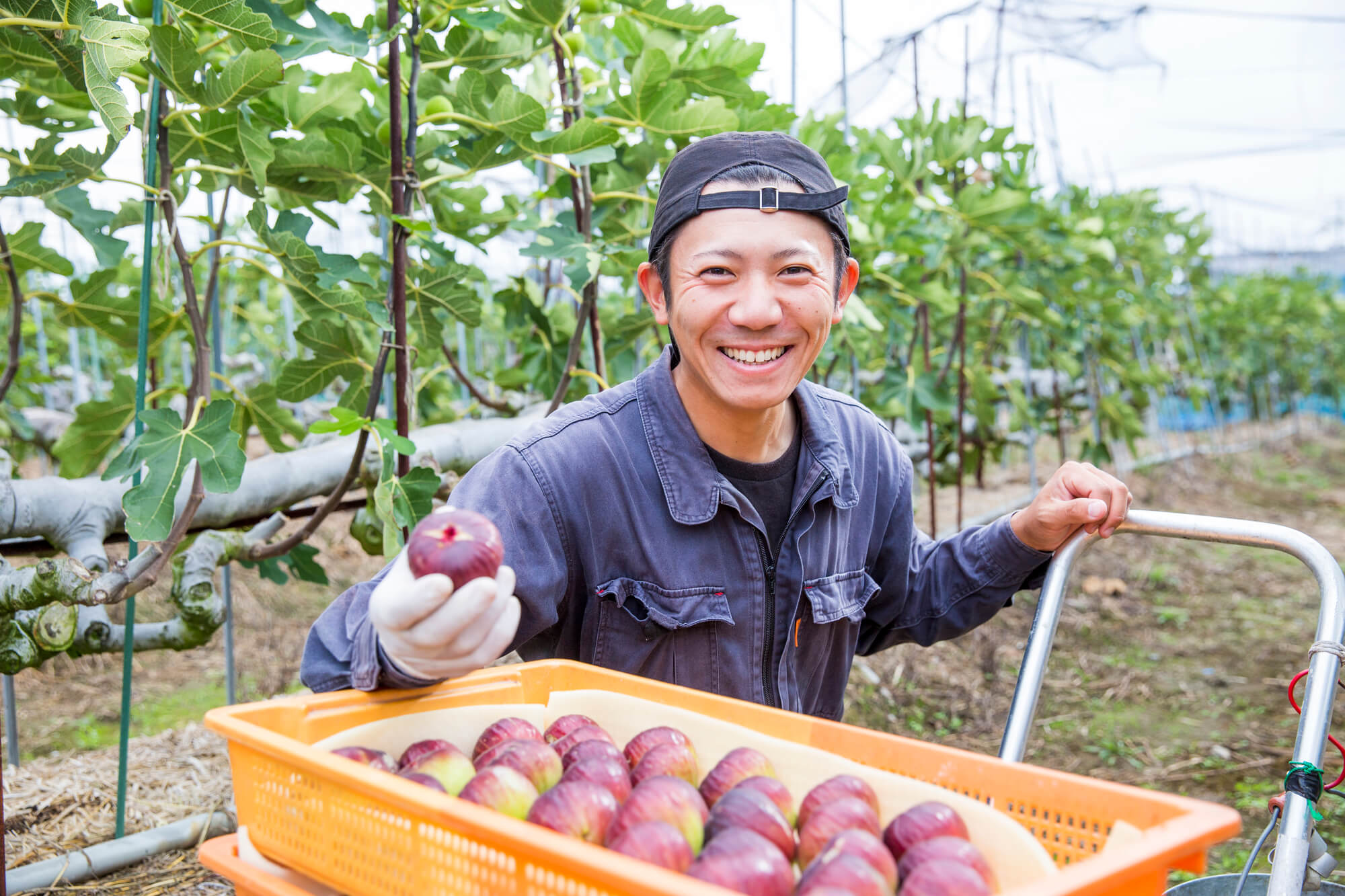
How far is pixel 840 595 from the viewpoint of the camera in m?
1.77

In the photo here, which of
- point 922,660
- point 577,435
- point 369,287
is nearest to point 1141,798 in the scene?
point 577,435

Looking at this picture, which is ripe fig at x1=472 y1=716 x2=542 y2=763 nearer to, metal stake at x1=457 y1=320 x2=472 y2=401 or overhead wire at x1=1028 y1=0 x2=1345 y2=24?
metal stake at x1=457 y1=320 x2=472 y2=401

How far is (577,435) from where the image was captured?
1651 millimetres

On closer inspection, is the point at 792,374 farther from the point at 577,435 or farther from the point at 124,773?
the point at 124,773

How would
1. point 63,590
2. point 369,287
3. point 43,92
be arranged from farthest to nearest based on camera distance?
point 369,287 → point 43,92 → point 63,590

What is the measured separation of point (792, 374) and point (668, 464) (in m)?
0.25

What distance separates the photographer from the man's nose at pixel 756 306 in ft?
5.04

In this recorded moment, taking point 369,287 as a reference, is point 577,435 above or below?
below

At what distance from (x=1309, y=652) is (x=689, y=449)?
0.91 metres

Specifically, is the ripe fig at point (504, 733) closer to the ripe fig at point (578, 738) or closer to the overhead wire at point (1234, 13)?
the ripe fig at point (578, 738)

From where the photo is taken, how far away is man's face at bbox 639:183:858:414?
60.7 inches

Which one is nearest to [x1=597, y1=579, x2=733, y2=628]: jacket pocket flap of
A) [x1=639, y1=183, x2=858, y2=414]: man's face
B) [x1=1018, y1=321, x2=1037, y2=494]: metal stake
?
[x1=639, y1=183, x2=858, y2=414]: man's face

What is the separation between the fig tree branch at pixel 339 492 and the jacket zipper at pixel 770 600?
32.4 inches

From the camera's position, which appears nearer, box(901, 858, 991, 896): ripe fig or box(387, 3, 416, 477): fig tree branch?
box(901, 858, 991, 896): ripe fig
